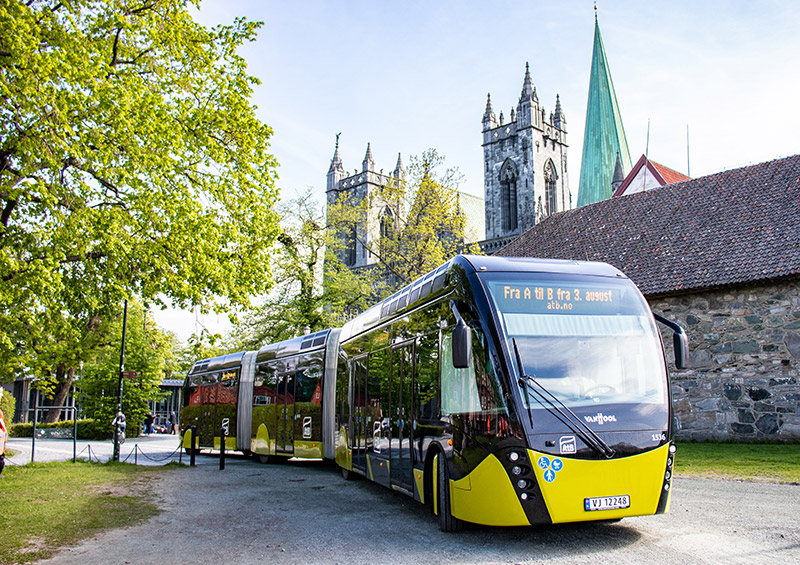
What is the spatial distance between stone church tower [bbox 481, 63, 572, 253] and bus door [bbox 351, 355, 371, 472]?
5585 cm

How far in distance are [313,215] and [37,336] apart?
2387 cm

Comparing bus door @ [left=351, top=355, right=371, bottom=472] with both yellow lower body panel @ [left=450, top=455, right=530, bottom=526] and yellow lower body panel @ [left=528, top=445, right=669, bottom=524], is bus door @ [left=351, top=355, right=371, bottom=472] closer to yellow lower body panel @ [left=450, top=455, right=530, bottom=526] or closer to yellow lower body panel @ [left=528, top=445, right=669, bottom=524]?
yellow lower body panel @ [left=450, top=455, right=530, bottom=526]

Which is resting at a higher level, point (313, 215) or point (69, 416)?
point (313, 215)

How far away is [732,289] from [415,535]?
14535mm

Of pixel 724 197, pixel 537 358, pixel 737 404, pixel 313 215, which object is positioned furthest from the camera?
pixel 313 215

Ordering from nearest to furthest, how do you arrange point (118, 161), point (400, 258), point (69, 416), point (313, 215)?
point (118, 161)
point (400, 258)
point (313, 215)
point (69, 416)

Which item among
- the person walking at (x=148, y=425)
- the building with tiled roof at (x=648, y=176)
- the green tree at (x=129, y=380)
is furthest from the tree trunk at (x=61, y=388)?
the building with tiled roof at (x=648, y=176)

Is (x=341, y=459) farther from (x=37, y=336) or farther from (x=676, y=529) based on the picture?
(x=37, y=336)

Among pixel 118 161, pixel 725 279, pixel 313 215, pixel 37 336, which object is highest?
pixel 313 215

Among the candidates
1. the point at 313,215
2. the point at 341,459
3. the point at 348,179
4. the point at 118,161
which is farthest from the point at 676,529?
the point at 348,179

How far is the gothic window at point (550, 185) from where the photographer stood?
2849 inches

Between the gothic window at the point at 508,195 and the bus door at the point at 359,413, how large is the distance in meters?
58.2

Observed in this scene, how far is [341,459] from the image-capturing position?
1354 centimetres

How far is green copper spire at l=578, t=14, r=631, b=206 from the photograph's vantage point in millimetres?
64750
